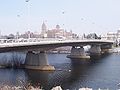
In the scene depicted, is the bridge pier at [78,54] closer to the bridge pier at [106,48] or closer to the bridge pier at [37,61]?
the bridge pier at [37,61]

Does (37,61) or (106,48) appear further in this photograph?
(106,48)

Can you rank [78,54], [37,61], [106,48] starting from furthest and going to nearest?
[106,48]
[78,54]
[37,61]

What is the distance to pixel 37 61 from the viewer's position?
7412 cm

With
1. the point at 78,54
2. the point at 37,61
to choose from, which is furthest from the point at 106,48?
the point at 37,61

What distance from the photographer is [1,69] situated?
70.8m

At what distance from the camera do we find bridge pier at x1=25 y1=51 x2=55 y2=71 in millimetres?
73188

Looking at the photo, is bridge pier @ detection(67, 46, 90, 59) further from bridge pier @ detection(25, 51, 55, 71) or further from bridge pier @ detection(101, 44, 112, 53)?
bridge pier @ detection(101, 44, 112, 53)

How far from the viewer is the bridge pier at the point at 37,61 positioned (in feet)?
240

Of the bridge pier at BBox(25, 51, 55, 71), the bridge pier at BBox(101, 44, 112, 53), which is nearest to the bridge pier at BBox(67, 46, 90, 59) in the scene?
the bridge pier at BBox(25, 51, 55, 71)

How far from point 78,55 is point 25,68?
44.0m

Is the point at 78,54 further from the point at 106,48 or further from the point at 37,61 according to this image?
the point at 106,48

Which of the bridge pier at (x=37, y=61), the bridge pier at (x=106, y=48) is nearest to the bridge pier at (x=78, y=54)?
the bridge pier at (x=37, y=61)

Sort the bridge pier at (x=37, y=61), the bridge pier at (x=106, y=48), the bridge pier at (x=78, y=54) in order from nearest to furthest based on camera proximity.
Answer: the bridge pier at (x=37, y=61)
the bridge pier at (x=78, y=54)
the bridge pier at (x=106, y=48)

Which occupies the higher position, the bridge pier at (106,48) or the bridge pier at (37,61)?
the bridge pier at (37,61)
